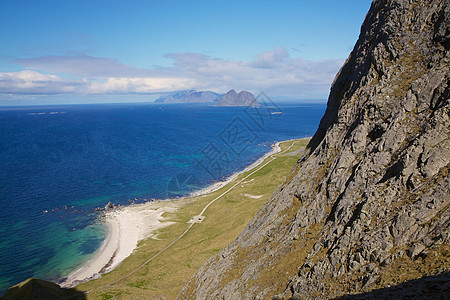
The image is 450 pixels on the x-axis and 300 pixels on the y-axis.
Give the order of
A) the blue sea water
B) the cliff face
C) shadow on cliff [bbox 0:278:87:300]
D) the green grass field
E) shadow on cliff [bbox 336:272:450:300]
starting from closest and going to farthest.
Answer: shadow on cliff [bbox 336:272:450:300] < the cliff face < shadow on cliff [bbox 0:278:87:300] < the green grass field < the blue sea water

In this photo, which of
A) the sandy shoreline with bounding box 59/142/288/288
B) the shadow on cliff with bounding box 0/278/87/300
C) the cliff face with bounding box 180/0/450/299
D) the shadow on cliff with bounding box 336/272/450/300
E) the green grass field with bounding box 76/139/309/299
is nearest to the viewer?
the shadow on cliff with bounding box 336/272/450/300

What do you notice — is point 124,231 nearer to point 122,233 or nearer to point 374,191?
point 122,233

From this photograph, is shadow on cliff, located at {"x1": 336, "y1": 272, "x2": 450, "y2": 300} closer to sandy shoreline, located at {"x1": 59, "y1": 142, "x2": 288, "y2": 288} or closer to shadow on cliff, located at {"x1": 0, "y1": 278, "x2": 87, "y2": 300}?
shadow on cliff, located at {"x1": 0, "y1": 278, "x2": 87, "y2": 300}

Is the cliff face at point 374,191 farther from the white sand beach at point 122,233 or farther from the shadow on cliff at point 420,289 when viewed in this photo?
the white sand beach at point 122,233

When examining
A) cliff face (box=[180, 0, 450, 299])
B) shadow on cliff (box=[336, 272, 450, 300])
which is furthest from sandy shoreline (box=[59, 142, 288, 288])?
shadow on cliff (box=[336, 272, 450, 300])

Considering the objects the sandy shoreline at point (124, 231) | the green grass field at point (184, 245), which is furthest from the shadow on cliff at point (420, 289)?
the sandy shoreline at point (124, 231)

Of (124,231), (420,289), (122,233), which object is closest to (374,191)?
(420,289)
